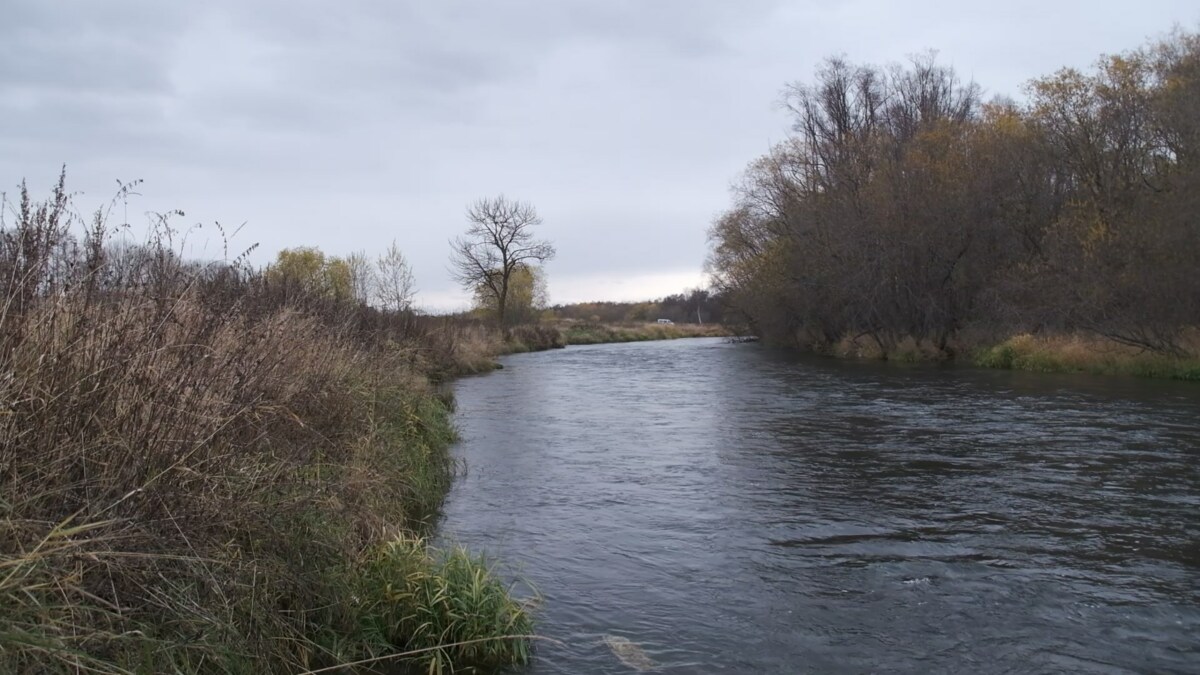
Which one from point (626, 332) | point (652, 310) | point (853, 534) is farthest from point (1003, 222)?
point (652, 310)

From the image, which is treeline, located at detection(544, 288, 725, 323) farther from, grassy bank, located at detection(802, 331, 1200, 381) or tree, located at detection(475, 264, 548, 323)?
grassy bank, located at detection(802, 331, 1200, 381)

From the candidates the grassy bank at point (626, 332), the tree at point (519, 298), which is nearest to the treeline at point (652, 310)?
the grassy bank at point (626, 332)

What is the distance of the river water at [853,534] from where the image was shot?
5586mm

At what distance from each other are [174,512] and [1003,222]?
32.4 meters

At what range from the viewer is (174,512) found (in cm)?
388

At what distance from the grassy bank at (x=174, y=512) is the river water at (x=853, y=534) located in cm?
109

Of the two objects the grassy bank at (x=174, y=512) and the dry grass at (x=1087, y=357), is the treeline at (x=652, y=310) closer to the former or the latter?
the dry grass at (x=1087, y=357)

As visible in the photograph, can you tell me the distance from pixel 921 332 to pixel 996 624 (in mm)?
29561

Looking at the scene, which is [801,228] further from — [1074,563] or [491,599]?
[491,599]

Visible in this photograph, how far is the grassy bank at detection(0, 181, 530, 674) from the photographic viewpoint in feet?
10.6

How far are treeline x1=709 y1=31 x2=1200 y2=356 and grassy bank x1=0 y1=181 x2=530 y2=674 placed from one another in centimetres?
2362

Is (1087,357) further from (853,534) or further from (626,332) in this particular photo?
(626,332)

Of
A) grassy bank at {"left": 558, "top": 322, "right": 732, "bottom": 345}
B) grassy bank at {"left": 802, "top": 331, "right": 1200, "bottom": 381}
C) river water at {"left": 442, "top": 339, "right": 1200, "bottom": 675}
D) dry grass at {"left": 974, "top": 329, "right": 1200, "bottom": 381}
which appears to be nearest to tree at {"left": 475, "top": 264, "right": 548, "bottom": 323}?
grassy bank at {"left": 558, "top": 322, "right": 732, "bottom": 345}

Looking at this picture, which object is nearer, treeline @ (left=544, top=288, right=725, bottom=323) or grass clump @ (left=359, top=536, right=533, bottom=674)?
grass clump @ (left=359, top=536, right=533, bottom=674)
